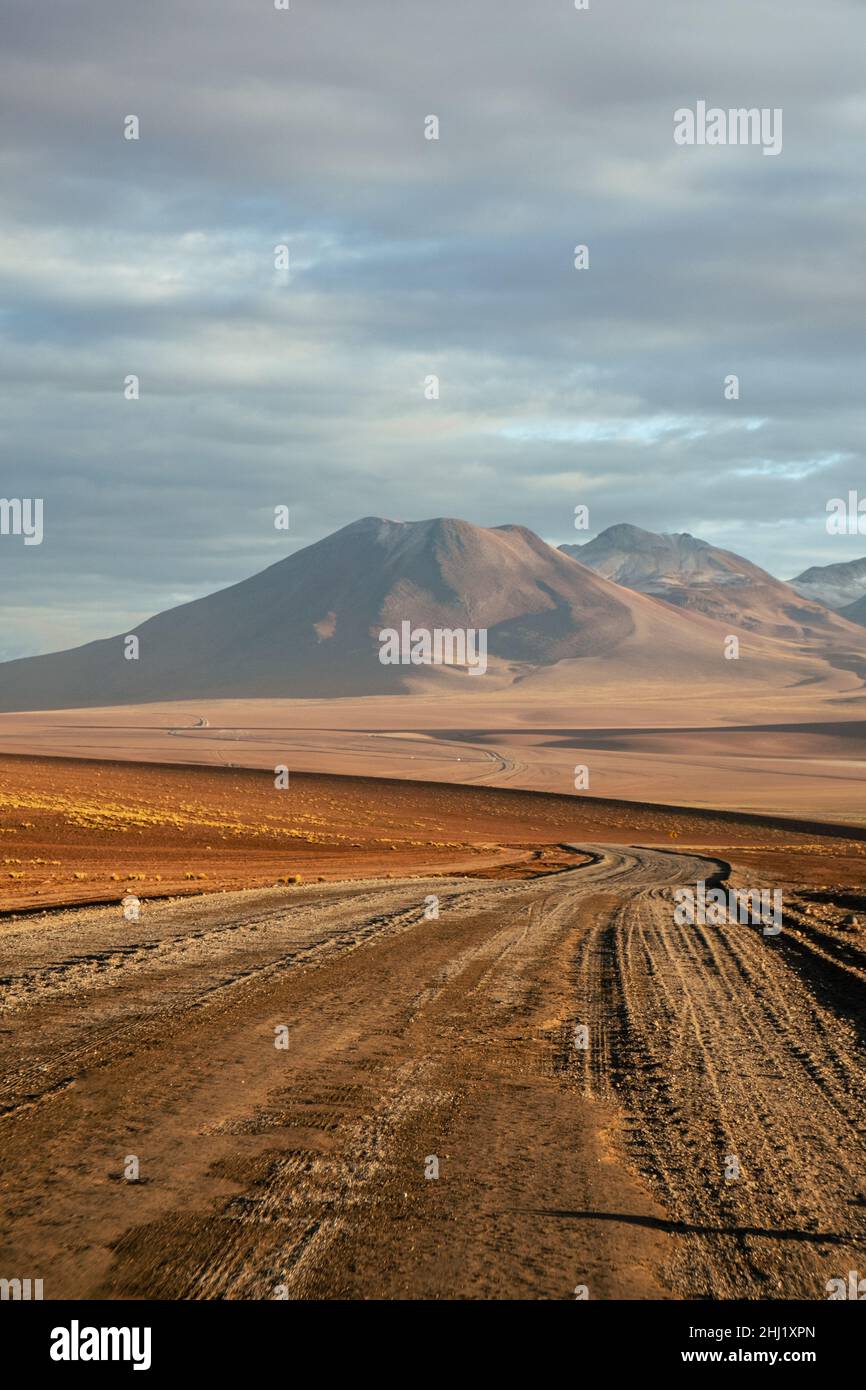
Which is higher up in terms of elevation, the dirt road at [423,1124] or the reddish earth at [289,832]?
the dirt road at [423,1124]

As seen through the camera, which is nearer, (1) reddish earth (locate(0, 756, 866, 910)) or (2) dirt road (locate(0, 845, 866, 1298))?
(2) dirt road (locate(0, 845, 866, 1298))

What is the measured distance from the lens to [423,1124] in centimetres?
704

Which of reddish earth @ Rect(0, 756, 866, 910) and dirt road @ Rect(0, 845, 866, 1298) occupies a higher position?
dirt road @ Rect(0, 845, 866, 1298)

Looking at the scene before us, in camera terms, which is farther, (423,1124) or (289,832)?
(289,832)

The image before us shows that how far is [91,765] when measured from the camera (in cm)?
7094

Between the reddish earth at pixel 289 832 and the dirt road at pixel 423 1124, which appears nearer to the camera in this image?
the dirt road at pixel 423 1124

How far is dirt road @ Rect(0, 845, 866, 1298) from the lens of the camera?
16.8 feet

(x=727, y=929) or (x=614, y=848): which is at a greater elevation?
(x=727, y=929)

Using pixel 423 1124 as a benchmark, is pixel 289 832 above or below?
below

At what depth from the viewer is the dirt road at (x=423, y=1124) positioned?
512 centimetres
